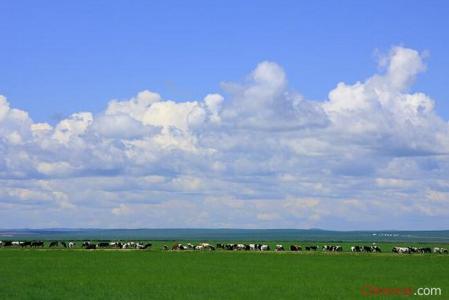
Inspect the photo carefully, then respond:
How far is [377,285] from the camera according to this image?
42.8 meters

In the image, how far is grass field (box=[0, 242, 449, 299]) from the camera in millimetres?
38219

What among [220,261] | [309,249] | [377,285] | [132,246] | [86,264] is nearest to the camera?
[377,285]

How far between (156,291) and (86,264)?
23494 mm

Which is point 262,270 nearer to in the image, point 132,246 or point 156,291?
point 156,291

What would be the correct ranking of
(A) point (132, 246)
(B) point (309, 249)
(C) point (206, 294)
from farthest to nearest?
(A) point (132, 246) < (B) point (309, 249) < (C) point (206, 294)

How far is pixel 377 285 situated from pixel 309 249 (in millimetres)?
53219

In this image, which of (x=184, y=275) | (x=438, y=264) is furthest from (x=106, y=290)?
(x=438, y=264)

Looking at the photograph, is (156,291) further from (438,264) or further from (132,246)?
(132,246)

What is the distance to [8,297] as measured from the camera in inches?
1411

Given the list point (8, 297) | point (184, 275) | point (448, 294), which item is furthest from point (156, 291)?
point (448, 294)

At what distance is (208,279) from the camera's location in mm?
46688

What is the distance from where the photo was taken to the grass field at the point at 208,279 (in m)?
38.2

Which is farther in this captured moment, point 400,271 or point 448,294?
point 400,271

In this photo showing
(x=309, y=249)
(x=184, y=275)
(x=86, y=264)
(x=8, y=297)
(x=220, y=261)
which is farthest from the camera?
(x=309, y=249)
